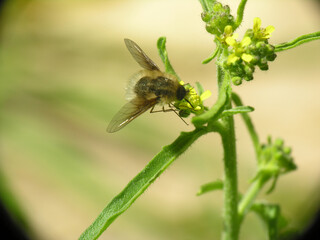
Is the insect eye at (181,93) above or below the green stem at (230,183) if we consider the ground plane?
above

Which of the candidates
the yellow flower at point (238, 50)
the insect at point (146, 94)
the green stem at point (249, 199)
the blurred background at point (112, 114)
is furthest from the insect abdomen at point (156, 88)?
the blurred background at point (112, 114)

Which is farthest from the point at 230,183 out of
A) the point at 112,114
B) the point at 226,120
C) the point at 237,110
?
the point at 112,114

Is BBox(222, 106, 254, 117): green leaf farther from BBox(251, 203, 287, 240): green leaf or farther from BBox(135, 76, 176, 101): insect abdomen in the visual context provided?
BBox(251, 203, 287, 240): green leaf

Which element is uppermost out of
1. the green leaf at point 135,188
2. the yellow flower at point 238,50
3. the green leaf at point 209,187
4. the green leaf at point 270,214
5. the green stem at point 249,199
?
the yellow flower at point 238,50

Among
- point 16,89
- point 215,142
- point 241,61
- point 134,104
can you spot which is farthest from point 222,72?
point 16,89

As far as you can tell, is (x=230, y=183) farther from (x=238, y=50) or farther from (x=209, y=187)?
(x=238, y=50)

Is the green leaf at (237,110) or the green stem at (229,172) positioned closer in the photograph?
the green leaf at (237,110)

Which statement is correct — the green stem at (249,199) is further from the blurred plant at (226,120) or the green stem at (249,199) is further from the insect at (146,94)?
the insect at (146,94)

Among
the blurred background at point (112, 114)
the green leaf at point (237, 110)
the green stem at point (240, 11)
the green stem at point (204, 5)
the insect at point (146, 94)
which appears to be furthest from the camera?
the blurred background at point (112, 114)
